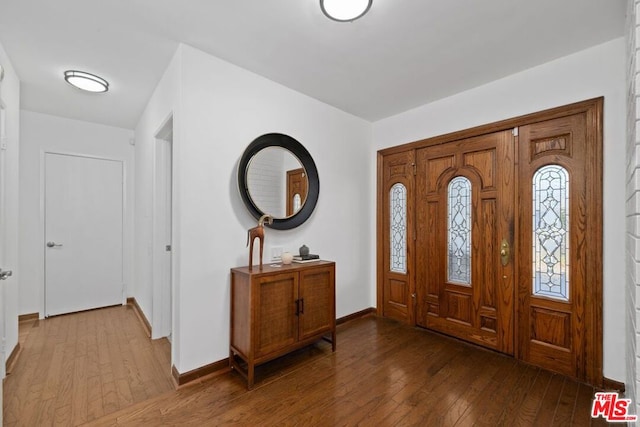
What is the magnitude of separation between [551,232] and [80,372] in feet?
13.3

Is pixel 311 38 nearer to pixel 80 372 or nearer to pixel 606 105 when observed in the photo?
pixel 606 105

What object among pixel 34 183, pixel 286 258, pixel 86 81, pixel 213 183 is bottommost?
pixel 286 258

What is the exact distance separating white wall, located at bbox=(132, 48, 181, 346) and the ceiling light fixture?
123cm

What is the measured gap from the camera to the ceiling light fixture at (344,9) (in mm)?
1715

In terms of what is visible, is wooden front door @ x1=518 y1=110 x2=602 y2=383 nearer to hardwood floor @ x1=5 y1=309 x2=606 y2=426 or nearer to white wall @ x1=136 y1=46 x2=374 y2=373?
hardwood floor @ x1=5 y1=309 x2=606 y2=426

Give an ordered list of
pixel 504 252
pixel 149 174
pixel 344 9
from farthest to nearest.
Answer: pixel 149 174 < pixel 504 252 < pixel 344 9

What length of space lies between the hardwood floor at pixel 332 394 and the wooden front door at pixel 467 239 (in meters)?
0.37

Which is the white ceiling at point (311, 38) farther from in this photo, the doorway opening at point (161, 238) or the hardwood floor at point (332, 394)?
the hardwood floor at point (332, 394)

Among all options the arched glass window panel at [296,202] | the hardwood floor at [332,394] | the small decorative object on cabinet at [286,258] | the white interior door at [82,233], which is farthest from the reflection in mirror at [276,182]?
the white interior door at [82,233]

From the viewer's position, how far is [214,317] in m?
2.32

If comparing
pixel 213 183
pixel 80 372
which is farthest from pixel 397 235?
pixel 80 372

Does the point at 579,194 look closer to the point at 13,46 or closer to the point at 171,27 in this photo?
the point at 171,27

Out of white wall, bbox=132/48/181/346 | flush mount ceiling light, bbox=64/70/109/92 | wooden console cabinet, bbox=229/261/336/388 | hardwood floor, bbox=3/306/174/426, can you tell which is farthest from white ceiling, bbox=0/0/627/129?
hardwood floor, bbox=3/306/174/426

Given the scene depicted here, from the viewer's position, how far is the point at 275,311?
2275mm
